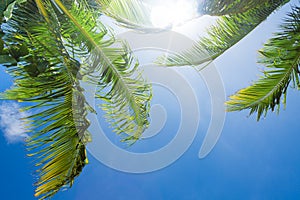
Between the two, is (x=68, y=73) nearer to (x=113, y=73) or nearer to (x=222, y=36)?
(x=113, y=73)

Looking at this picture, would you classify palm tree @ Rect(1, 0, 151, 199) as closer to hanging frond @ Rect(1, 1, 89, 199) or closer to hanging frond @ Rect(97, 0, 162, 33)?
hanging frond @ Rect(1, 1, 89, 199)

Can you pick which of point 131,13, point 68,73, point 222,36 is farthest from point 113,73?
point 222,36

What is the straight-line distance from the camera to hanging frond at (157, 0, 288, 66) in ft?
19.0

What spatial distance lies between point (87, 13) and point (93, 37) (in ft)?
0.91

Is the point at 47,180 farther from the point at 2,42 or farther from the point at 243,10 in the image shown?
the point at 243,10

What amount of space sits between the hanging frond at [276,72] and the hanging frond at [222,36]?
404mm

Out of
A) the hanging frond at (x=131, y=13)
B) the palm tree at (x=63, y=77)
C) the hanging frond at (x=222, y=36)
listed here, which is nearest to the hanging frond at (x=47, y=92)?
the palm tree at (x=63, y=77)

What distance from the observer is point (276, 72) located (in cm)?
566

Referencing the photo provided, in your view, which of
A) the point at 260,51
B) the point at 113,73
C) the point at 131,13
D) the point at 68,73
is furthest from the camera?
the point at 260,51

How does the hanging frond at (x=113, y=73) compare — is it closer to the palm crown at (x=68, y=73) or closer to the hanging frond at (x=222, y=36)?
the palm crown at (x=68, y=73)

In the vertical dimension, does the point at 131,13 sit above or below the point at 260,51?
below

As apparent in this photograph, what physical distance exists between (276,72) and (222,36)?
3.23ft

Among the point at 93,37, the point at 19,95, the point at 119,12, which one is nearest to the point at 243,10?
the point at 119,12

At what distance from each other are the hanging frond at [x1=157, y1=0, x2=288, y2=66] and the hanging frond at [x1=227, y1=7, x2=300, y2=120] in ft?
1.33
